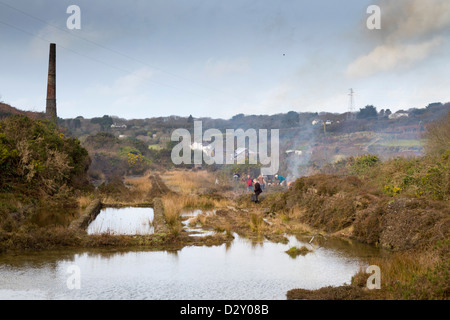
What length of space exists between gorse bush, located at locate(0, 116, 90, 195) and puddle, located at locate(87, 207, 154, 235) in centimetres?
386

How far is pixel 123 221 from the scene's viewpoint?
2008cm

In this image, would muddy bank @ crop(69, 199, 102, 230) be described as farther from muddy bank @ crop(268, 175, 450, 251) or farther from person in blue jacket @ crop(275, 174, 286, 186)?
person in blue jacket @ crop(275, 174, 286, 186)

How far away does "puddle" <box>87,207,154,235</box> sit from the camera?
17.4 metres

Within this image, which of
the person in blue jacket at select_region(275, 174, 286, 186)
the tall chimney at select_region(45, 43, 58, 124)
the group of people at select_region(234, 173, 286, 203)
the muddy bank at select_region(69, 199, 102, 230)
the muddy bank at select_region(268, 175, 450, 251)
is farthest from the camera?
the tall chimney at select_region(45, 43, 58, 124)

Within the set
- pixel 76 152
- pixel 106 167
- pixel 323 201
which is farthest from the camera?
pixel 106 167

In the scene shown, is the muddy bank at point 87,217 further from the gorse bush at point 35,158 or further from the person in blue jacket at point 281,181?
the person in blue jacket at point 281,181

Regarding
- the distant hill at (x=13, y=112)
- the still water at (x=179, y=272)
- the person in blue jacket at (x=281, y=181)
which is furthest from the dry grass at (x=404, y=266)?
the distant hill at (x=13, y=112)

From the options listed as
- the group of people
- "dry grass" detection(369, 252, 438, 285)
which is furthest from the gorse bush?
"dry grass" detection(369, 252, 438, 285)

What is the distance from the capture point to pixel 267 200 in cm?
2666

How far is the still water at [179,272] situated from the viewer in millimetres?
9969
